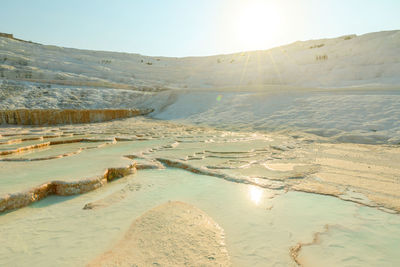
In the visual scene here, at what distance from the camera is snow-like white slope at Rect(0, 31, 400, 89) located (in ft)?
48.3

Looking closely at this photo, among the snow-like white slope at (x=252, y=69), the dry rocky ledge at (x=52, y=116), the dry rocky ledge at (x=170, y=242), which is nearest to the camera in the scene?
the dry rocky ledge at (x=170, y=242)

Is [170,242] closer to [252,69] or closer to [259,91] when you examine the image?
[259,91]

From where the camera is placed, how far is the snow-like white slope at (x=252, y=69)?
14719 millimetres

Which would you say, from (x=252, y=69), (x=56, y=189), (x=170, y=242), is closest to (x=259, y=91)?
(x=252, y=69)

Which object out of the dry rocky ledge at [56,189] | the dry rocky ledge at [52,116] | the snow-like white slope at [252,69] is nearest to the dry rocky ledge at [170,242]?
the dry rocky ledge at [56,189]

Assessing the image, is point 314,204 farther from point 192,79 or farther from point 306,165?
point 192,79

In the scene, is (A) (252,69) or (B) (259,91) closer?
(B) (259,91)

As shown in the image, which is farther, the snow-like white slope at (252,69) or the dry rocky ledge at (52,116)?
the snow-like white slope at (252,69)

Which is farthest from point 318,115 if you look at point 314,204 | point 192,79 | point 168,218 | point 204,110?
point 192,79

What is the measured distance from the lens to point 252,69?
2053 centimetres

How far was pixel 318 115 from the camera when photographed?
724cm

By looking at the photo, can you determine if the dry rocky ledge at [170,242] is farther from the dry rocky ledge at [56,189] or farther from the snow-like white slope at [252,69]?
the snow-like white slope at [252,69]

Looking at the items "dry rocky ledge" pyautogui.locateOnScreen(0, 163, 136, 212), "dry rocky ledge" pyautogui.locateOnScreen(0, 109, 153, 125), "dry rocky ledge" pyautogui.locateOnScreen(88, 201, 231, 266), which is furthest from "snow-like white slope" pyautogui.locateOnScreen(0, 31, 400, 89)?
"dry rocky ledge" pyautogui.locateOnScreen(88, 201, 231, 266)

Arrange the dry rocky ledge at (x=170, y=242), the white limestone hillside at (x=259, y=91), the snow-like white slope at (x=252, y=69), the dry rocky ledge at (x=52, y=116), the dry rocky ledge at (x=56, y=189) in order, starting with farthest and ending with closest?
1. the snow-like white slope at (x=252, y=69)
2. the dry rocky ledge at (x=52, y=116)
3. the white limestone hillside at (x=259, y=91)
4. the dry rocky ledge at (x=56, y=189)
5. the dry rocky ledge at (x=170, y=242)
